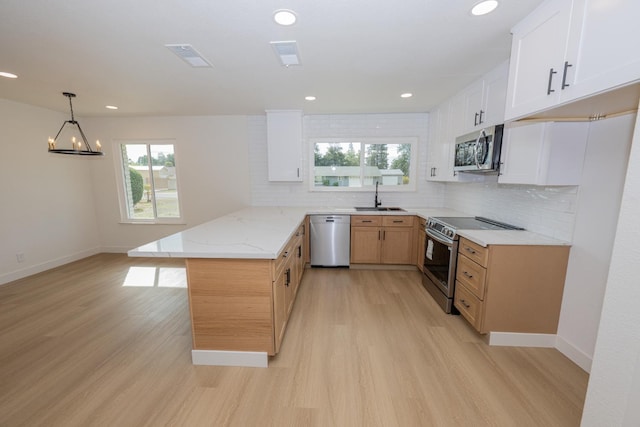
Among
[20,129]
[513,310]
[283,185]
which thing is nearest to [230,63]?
[283,185]

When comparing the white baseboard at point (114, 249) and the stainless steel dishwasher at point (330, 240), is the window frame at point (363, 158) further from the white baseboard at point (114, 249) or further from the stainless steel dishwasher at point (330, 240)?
the white baseboard at point (114, 249)

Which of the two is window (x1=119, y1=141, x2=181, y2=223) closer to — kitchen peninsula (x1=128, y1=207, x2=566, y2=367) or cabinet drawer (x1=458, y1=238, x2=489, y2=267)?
kitchen peninsula (x1=128, y1=207, x2=566, y2=367)

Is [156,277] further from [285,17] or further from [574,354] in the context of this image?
[574,354]

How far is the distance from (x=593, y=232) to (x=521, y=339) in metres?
1.04

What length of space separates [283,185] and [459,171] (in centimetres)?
272

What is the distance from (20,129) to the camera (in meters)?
3.57

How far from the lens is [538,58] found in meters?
1.59

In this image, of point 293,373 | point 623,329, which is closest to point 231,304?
point 293,373

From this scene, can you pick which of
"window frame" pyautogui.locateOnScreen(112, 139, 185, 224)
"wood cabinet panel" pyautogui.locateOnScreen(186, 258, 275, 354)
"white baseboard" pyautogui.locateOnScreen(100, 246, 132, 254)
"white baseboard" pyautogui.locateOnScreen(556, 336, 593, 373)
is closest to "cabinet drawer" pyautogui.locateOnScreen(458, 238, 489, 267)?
"white baseboard" pyautogui.locateOnScreen(556, 336, 593, 373)

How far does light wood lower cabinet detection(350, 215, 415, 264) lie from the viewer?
147 inches

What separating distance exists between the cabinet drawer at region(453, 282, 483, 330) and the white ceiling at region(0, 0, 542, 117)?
214 cm

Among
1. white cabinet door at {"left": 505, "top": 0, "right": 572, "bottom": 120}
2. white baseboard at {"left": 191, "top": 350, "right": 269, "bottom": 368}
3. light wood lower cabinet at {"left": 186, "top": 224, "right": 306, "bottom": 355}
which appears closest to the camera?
white cabinet door at {"left": 505, "top": 0, "right": 572, "bottom": 120}

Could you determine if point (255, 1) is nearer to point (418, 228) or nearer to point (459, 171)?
point (459, 171)

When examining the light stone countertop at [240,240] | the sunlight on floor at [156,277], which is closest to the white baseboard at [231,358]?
the light stone countertop at [240,240]
